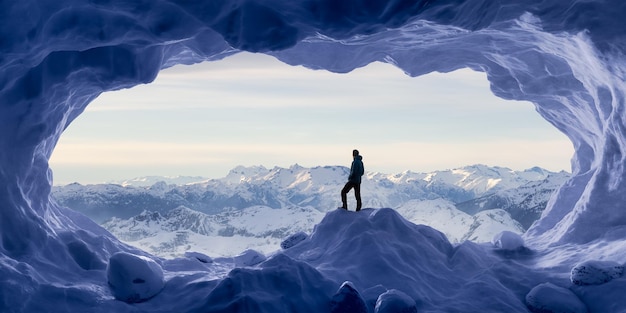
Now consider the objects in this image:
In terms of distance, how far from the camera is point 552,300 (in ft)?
31.4

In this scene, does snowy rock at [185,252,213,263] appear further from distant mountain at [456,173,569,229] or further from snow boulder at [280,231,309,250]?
distant mountain at [456,173,569,229]

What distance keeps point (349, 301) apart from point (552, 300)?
123 inches

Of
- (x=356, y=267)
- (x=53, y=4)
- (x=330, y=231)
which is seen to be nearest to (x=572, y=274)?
(x=356, y=267)

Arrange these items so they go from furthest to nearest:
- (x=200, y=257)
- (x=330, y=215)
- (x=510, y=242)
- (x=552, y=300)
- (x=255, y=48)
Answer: (x=200, y=257)
(x=510, y=242)
(x=330, y=215)
(x=255, y=48)
(x=552, y=300)

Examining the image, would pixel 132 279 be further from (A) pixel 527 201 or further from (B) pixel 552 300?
(A) pixel 527 201

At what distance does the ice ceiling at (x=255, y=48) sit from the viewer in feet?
31.8

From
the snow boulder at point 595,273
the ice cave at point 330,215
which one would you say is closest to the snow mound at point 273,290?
the ice cave at point 330,215

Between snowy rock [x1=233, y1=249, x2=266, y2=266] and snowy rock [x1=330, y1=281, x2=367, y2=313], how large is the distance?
4327 millimetres

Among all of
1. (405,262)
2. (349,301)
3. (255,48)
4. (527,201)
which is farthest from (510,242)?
(527,201)

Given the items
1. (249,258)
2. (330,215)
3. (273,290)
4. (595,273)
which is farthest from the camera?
(249,258)

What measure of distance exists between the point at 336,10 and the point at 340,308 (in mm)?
4484

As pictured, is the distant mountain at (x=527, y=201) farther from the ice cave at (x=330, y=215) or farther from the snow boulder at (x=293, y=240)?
the ice cave at (x=330, y=215)

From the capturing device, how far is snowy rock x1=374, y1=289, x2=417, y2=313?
29.2ft

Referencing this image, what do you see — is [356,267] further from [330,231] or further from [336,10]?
[336,10]
